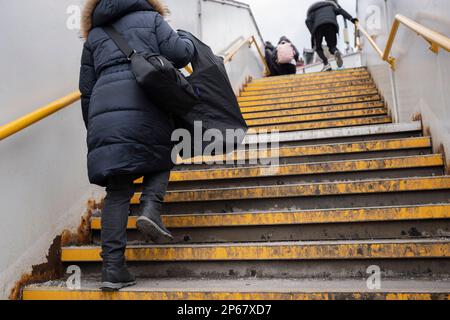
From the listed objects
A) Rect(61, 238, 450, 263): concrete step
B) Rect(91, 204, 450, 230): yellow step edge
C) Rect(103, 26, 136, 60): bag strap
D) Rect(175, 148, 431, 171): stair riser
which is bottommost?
Rect(61, 238, 450, 263): concrete step

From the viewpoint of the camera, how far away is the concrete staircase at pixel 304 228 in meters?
2.04

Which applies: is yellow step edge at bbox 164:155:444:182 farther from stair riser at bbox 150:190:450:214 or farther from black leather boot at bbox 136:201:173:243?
black leather boot at bbox 136:201:173:243

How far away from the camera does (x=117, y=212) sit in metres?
2.09

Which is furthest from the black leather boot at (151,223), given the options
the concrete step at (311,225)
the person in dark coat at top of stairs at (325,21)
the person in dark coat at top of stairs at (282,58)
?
the person in dark coat at top of stairs at (282,58)

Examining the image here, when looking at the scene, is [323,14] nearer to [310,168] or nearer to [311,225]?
[310,168]

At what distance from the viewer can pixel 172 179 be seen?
10.4 feet

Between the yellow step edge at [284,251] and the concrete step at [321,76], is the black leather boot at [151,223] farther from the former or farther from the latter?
the concrete step at [321,76]

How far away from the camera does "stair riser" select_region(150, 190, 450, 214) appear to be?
101 inches

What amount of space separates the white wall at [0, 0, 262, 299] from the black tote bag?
85 centimetres

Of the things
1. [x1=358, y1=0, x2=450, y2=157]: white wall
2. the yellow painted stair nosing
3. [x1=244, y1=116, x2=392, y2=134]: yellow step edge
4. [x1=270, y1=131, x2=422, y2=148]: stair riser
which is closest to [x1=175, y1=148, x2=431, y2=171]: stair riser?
[x1=358, y1=0, x2=450, y2=157]: white wall

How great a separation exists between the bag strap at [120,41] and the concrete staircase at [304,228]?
1.08 m

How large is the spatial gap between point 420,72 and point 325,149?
0.95m
